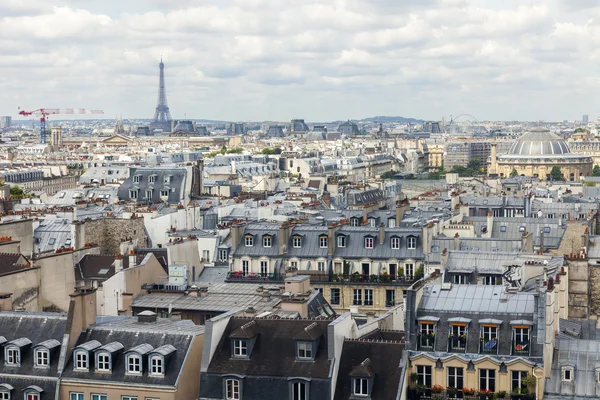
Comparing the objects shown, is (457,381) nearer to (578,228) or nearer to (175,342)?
(175,342)

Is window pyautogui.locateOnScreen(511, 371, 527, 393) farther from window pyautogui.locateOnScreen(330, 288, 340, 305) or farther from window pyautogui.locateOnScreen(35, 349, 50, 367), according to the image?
window pyautogui.locateOnScreen(330, 288, 340, 305)

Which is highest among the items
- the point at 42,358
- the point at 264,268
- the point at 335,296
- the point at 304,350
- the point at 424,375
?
the point at 304,350

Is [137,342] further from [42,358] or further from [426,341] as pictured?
[426,341]

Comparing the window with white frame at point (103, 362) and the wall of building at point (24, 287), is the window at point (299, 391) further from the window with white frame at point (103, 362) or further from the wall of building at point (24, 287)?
the wall of building at point (24, 287)

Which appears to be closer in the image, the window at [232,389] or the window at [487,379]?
the window at [232,389]

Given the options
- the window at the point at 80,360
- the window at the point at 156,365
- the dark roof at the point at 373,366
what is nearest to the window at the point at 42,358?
the window at the point at 80,360

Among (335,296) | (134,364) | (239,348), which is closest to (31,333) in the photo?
(134,364)

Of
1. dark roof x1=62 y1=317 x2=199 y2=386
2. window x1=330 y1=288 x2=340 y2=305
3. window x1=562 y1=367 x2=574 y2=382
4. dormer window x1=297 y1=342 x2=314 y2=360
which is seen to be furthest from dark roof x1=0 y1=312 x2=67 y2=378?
window x1=330 y1=288 x2=340 y2=305
